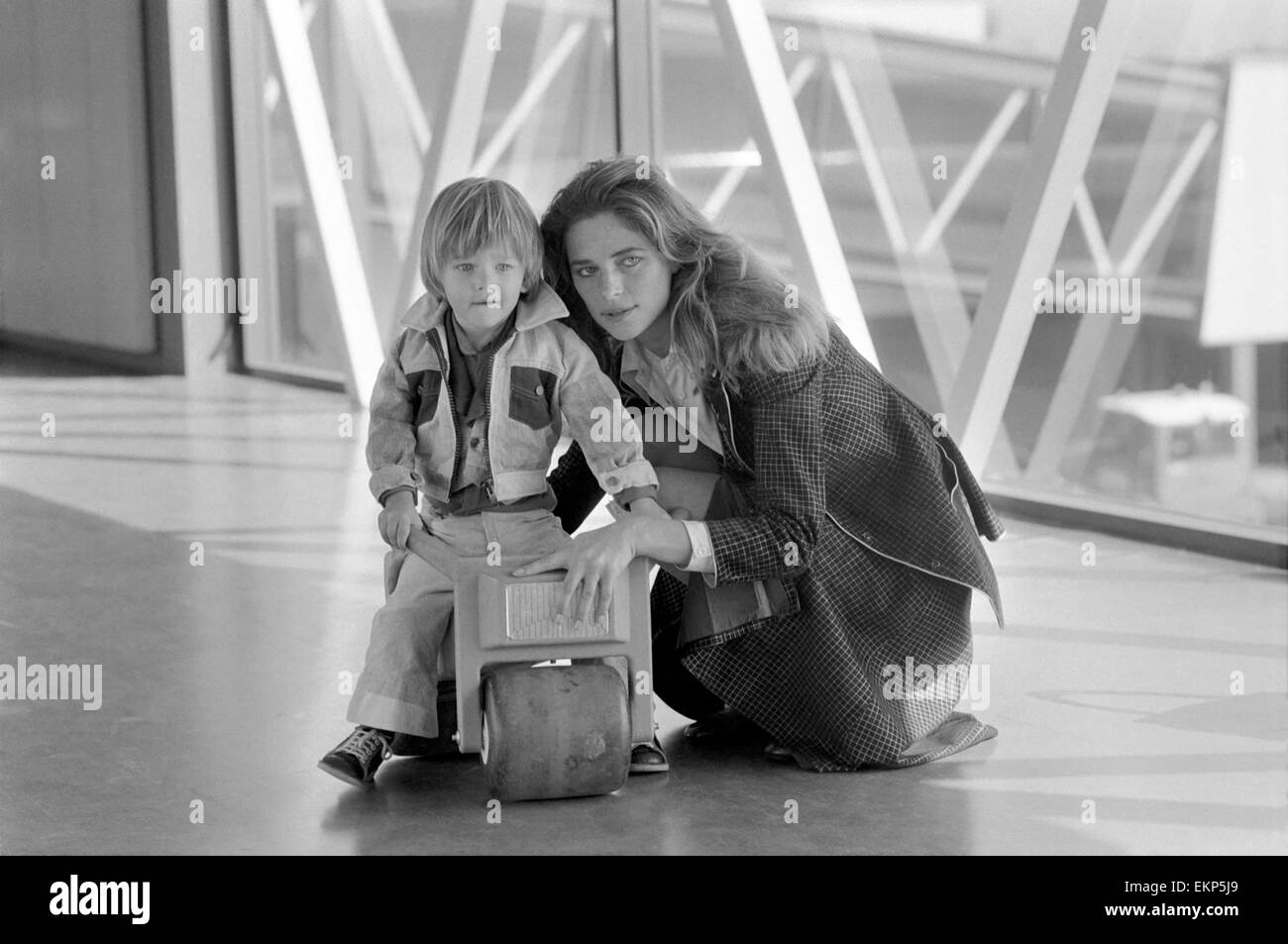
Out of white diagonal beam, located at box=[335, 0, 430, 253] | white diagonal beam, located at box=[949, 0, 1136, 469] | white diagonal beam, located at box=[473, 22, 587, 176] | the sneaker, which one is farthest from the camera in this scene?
white diagonal beam, located at box=[335, 0, 430, 253]

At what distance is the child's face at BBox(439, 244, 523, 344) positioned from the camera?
2.86 metres

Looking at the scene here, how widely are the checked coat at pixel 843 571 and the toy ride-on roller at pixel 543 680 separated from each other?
0.22 metres

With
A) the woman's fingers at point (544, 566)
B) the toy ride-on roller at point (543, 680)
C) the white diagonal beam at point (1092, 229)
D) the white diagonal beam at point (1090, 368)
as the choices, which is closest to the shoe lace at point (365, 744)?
the toy ride-on roller at point (543, 680)

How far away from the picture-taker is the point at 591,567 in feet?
8.84

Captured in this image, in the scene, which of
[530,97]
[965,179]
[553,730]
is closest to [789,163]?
[965,179]

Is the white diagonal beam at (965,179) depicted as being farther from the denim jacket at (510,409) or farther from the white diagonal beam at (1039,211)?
the denim jacket at (510,409)

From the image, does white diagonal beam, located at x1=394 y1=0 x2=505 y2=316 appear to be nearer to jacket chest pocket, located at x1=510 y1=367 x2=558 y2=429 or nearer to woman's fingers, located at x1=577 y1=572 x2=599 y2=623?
jacket chest pocket, located at x1=510 y1=367 x2=558 y2=429

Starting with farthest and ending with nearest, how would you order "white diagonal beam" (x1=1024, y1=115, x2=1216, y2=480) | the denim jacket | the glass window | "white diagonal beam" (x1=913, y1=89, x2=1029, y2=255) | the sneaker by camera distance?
"white diagonal beam" (x1=913, y1=89, x2=1029, y2=255)
"white diagonal beam" (x1=1024, y1=115, x2=1216, y2=480)
the glass window
the denim jacket
the sneaker

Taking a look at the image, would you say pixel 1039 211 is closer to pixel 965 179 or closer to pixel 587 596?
pixel 965 179

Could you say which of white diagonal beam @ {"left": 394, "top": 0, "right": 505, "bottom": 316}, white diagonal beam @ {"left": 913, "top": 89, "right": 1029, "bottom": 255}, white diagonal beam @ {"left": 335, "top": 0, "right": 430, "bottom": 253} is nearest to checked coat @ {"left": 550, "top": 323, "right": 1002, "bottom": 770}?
white diagonal beam @ {"left": 913, "top": 89, "right": 1029, "bottom": 255}

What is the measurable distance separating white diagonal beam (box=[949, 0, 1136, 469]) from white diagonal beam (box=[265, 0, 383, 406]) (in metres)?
4.09

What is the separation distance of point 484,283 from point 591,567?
1.81 ft

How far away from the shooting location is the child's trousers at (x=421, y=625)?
2896 mm
